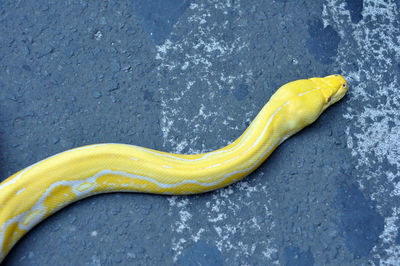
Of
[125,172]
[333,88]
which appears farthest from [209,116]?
[333,88]

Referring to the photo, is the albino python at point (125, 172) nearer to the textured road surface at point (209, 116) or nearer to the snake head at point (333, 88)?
the textured road surface at point (209, 116)

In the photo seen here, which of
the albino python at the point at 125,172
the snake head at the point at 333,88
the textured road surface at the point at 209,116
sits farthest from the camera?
the snake head at the point at 333,88

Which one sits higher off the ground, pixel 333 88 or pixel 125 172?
pixel 333 88

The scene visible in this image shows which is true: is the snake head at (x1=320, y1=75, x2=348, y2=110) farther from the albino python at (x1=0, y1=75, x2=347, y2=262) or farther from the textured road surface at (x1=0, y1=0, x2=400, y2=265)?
the albino python at (x1=0, y1=75, x2=347, y2=262)

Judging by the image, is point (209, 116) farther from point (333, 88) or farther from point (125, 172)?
point (333, 88)

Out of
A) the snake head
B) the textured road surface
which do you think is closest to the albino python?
the textured road surface

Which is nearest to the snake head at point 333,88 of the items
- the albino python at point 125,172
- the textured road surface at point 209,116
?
the textured road surface at point 209,116
